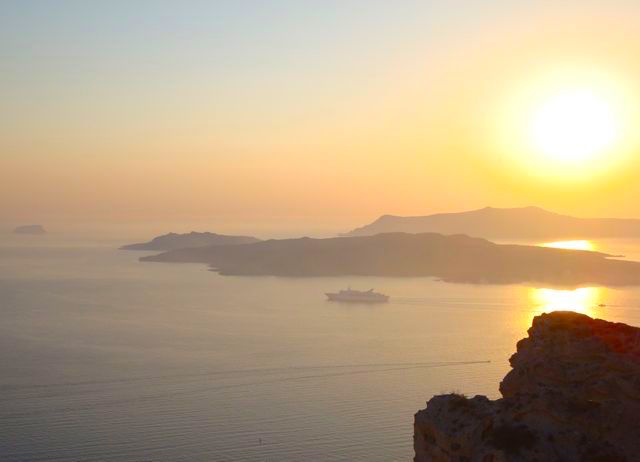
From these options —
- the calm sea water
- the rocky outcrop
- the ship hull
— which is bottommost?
the calm sea water

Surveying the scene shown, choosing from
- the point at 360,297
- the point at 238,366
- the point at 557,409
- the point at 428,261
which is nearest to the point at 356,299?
the point at 360,297

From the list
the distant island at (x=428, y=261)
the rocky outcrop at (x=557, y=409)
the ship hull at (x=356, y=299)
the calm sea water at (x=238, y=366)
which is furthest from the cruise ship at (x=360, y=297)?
the rocky outcrop at (x=557, y=409)

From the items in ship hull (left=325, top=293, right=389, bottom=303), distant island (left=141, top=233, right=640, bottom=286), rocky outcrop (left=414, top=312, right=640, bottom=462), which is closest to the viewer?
rocky outcrop (left=414, top=312, right=640, bottom=462)

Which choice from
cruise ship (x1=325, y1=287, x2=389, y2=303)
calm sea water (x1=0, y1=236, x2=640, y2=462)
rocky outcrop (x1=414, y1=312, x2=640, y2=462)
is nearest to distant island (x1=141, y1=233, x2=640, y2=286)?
calm sea water (x1=0, y1=236, x2=640, y2=462)

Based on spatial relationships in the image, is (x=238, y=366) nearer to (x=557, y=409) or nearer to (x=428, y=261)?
(x=557, y=409)

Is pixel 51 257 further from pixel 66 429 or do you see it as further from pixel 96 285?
pixel 66 429

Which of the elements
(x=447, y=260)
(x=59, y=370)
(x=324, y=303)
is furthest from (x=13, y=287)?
(x=447, y=260)

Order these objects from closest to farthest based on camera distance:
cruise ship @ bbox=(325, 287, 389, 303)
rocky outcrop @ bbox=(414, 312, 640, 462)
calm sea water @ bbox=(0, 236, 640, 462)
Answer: rocky outcrop @ bbox=(414, 312, 640, 462) < calm sea water @ bbox=(0, 236, 640, 462) < cruise ship @ bbox=(325, 287, 389, 303)

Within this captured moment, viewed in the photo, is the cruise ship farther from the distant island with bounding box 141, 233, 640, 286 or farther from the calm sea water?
the distant island with bounding box 141, 233, 640, 286
